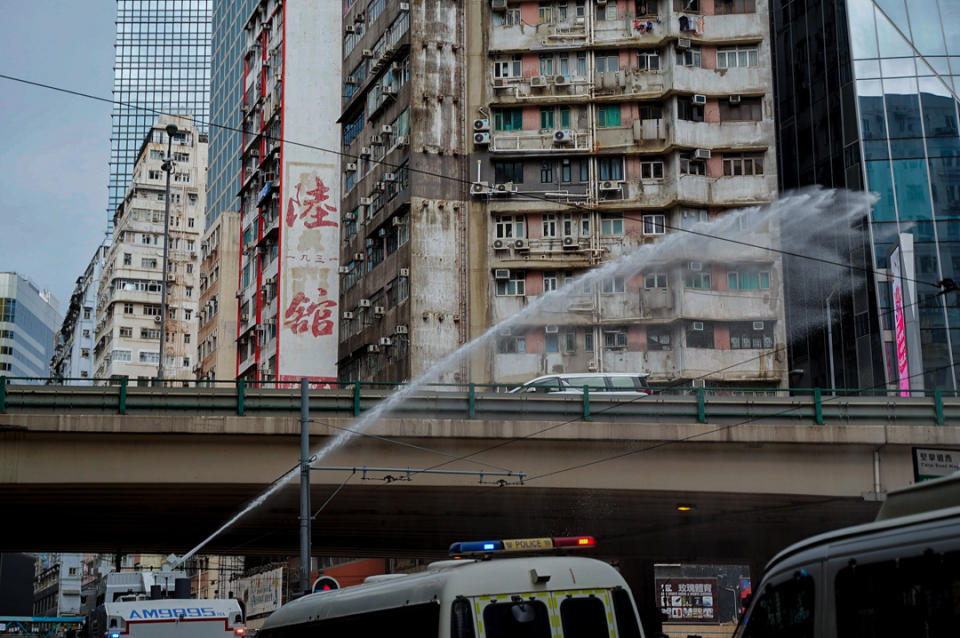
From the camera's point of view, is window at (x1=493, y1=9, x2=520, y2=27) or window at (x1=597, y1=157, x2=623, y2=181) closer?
window at (x1=597, y1=157, x2=623, y2=181)

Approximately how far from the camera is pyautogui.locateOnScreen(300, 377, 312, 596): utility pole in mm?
29808

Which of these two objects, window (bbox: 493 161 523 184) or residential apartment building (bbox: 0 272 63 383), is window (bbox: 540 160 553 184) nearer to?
window (bbox: 493 161 523 184)

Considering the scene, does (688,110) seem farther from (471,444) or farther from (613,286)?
(471,444)

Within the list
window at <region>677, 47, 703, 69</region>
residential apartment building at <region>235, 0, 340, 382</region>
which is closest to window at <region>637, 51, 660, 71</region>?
window at <region>677, 47, 703, 69</region>

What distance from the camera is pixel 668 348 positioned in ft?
210

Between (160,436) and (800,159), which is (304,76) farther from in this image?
(160,436)

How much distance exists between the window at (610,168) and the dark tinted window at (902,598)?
59.6m

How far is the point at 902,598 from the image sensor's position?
782 centimetres

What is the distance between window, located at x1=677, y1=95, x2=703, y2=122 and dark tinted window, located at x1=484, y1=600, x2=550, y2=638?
183ft

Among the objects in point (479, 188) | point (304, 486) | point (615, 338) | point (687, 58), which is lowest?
point (304, 486)

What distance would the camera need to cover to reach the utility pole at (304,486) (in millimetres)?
29808

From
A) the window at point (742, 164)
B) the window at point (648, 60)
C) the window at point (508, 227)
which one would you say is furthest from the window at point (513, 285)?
the window at point (648, 60)

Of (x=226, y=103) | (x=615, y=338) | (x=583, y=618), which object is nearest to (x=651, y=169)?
(x=615, y=338)

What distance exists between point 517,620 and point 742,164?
5616 centimetres
